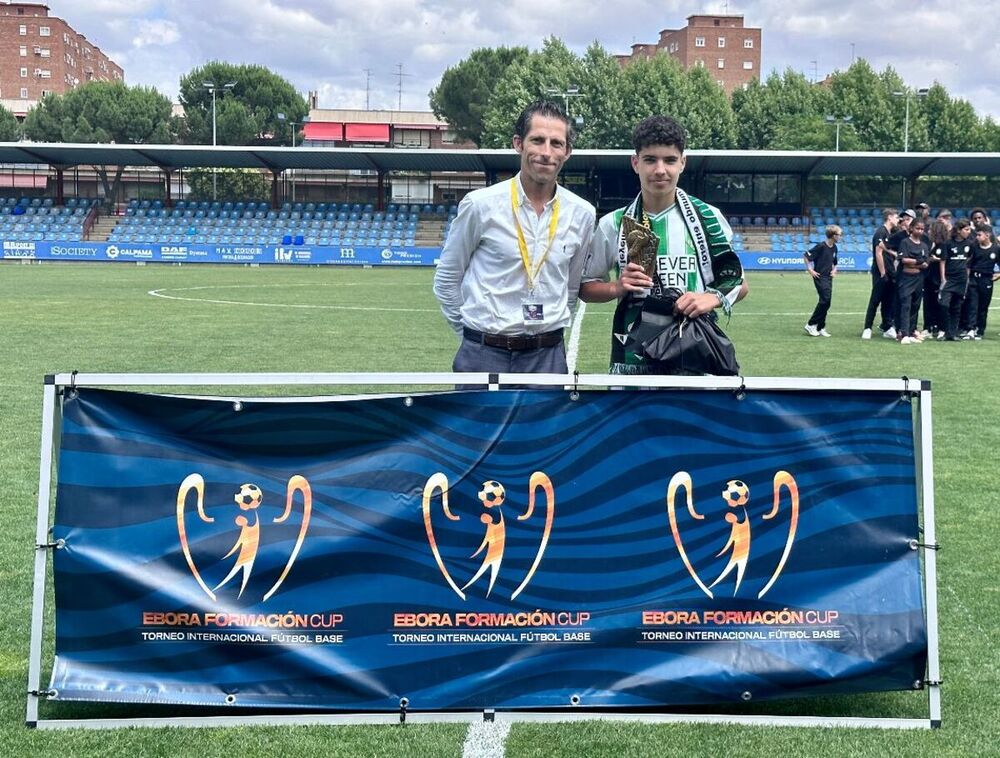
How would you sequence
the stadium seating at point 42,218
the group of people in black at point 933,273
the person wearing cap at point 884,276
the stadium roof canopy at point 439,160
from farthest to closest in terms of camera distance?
the stadium seating at point 42,218
the stadium roof canopy at point 439,160
the person wearing cap at point 884,276
the group of people in black at point 933,273

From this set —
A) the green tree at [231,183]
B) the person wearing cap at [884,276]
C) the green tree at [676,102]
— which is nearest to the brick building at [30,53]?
the green tree at [231,183]

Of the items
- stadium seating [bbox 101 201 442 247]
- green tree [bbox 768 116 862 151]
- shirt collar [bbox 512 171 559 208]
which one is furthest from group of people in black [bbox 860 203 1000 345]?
green tree [bbox 768 116 862 151]

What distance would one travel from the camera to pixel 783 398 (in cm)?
378

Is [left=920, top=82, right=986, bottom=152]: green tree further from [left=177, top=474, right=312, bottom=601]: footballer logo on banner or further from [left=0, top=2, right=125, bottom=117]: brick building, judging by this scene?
[left=0, top=2, right=125, bottom=117]: brick building

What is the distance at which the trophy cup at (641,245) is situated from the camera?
164 inches

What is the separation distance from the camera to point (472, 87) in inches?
3949

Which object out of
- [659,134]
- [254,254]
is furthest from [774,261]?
[659,134]

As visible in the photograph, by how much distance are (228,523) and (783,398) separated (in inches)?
74.1

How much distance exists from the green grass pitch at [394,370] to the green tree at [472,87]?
67.8 m

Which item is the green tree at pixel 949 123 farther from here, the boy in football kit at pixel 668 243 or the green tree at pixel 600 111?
the boy in football kit at pixel 668 243

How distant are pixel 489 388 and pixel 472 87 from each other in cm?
10000

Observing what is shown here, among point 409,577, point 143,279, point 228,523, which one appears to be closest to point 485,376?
point 409,577

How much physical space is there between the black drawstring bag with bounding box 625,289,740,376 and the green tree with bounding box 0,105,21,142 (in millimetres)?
96194

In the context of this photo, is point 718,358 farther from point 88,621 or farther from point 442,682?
point 88,621
